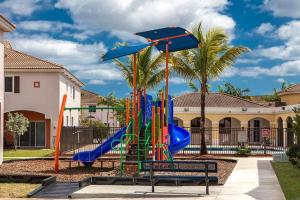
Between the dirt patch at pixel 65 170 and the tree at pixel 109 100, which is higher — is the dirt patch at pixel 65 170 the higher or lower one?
the lower one

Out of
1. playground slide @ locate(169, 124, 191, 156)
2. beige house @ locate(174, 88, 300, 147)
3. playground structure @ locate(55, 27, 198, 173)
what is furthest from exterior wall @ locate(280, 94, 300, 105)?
playground structure @ locate(55, 27, 198, 173)

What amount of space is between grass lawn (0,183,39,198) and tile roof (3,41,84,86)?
24.1 m

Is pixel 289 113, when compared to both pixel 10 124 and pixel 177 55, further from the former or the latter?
pixel 10 124

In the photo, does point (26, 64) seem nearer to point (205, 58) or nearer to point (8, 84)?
point (8, 84)

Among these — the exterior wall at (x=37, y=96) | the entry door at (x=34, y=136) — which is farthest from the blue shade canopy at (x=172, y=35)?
the entry door at (x=34, y=136)

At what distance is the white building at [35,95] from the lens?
3988cm

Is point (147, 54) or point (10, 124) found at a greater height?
point (147, 54)

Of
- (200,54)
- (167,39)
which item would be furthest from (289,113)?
(167,39)

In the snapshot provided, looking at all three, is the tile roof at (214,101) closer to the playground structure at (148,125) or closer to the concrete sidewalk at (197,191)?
the playground structure at (148,125)

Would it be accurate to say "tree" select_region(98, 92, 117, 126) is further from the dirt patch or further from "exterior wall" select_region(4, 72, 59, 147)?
the dirt patch

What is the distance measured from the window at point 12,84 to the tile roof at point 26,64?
2.44ft

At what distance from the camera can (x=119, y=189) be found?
14281mm

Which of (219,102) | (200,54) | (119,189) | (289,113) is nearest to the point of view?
(119,189)

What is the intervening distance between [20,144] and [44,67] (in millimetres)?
5829
